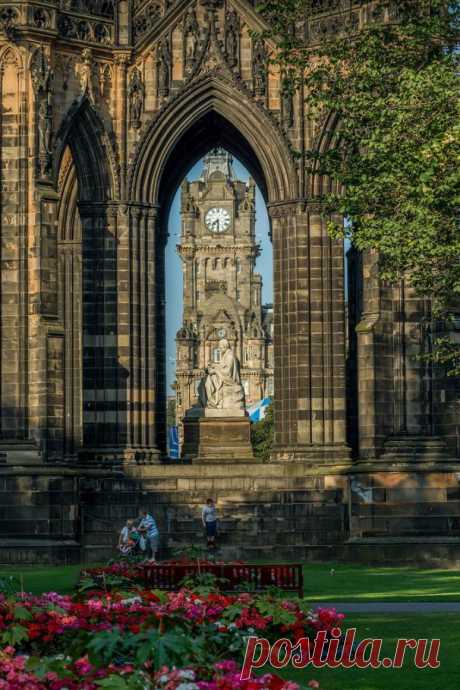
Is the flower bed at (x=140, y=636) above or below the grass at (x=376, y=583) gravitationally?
above

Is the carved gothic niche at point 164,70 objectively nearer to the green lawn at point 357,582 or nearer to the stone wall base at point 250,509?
the stone wall base at point 250,509

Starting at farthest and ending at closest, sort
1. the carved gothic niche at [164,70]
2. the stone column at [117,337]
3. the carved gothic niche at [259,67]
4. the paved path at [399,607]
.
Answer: the carved gothic niche at [164,70], the carved gothic niche at [259,67], the stone column at [117,337], the paved path at [399,607]

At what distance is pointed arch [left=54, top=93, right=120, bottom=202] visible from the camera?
180 feet

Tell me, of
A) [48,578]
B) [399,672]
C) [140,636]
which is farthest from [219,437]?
[140,636]

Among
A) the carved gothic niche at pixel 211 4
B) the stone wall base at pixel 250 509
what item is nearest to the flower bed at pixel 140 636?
the stone wall base at pixel 250 509

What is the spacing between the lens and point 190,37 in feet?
184

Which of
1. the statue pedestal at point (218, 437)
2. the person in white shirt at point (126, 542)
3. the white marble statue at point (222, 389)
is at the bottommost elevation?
the person in white shirt at point (126, 542)

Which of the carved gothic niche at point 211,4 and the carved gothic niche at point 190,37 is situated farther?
the carved gothic niche at point 211,4

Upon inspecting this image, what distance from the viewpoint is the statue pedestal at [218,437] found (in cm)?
5703

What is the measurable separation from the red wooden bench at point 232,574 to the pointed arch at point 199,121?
23.9 m

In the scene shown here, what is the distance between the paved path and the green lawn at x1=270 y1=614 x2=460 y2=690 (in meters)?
2.82

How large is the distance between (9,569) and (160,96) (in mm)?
15414

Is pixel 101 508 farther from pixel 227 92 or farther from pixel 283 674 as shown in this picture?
pixel 283 674

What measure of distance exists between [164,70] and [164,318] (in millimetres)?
7691
